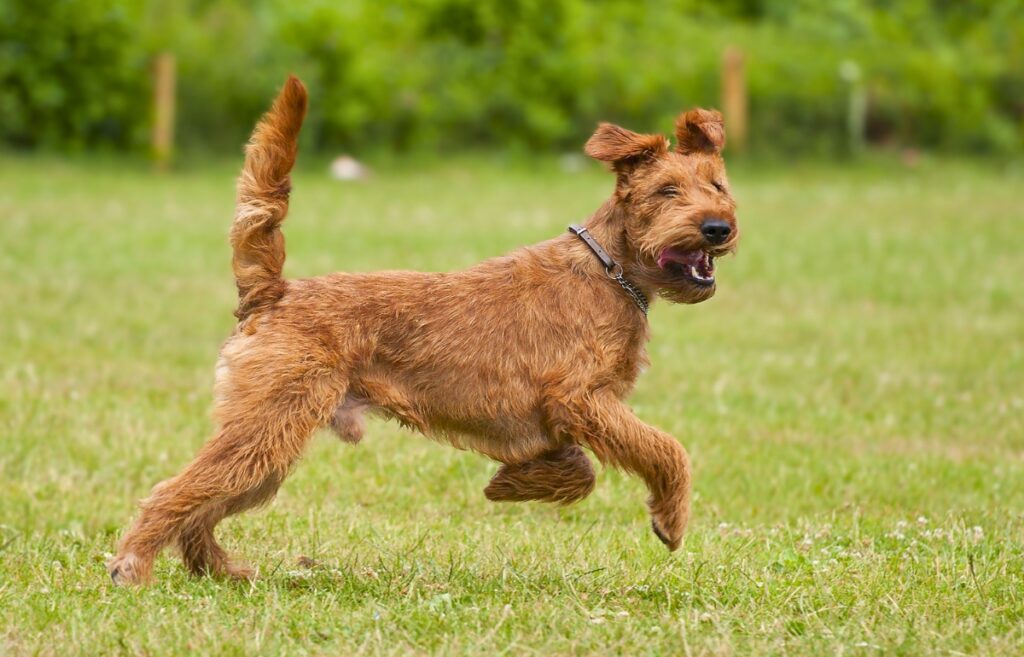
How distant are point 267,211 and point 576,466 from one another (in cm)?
143

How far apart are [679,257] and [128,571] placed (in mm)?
2184

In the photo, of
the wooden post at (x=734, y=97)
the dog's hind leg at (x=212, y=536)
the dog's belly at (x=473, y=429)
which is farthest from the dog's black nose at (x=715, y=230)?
the wooden post at (x=734, y=97)

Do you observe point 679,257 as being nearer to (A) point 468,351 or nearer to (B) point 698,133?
(B) point 698,133

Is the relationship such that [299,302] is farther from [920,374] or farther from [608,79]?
[608,79]

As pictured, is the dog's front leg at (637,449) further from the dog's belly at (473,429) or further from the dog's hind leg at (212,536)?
the dog's hind leg at (212,536)

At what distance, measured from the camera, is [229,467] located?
16.1 ft

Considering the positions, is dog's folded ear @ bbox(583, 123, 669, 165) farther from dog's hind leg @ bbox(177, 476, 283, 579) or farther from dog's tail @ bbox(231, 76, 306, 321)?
dog's hind leg @ bbox(177, 476, 283, 579)

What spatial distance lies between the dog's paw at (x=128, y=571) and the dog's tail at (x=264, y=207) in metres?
0.91

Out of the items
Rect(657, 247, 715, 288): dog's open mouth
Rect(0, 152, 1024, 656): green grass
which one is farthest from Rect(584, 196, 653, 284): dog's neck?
Rect(0, 152, 1024, 656): green grass

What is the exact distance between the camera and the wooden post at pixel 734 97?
23672 millimetres

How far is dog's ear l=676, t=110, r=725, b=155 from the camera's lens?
17.8 feet

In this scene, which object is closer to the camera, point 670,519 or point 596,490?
point 670,519

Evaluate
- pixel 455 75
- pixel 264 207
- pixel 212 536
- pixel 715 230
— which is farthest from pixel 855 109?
pixel 212 536

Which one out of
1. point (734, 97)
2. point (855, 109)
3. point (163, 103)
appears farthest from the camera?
point (855, 109)
